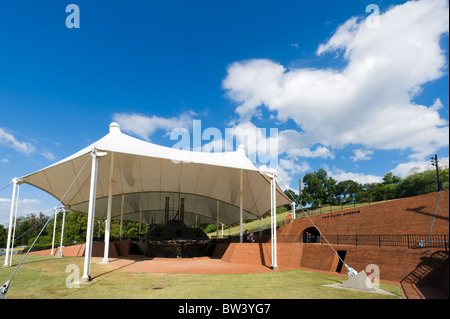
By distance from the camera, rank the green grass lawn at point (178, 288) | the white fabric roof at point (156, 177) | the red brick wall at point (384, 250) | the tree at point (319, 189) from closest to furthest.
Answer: the green grass lawn at point (178, 288) → the red brick wall at point (384, 250) → the white fabric roof at point (156, 177) → the tree at point (319, 189)

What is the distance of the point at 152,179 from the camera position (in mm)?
28078

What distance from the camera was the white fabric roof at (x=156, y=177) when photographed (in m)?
16.9

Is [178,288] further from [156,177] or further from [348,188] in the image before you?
[348,188]

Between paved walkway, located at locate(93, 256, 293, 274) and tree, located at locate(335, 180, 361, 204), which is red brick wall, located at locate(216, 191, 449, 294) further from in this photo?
tree, located at locate(335, 180, 361, 204)

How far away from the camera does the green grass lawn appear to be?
8.87 m

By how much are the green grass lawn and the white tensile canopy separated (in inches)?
84.3

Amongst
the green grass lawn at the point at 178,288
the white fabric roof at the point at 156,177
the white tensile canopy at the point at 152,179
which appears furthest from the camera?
the white fabric roof at the point at 156,177

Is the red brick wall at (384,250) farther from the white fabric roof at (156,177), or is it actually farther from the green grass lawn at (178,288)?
the white fabric roof at (156,177)

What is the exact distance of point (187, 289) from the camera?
33.0 feet

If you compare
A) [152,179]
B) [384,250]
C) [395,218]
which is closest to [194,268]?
[384,250]

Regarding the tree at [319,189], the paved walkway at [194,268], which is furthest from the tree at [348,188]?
the paved walkway at [194,268]

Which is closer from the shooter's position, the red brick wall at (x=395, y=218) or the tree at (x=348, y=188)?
the red brick wall at (x=395, y=218)

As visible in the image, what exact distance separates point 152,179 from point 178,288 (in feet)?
61.8
